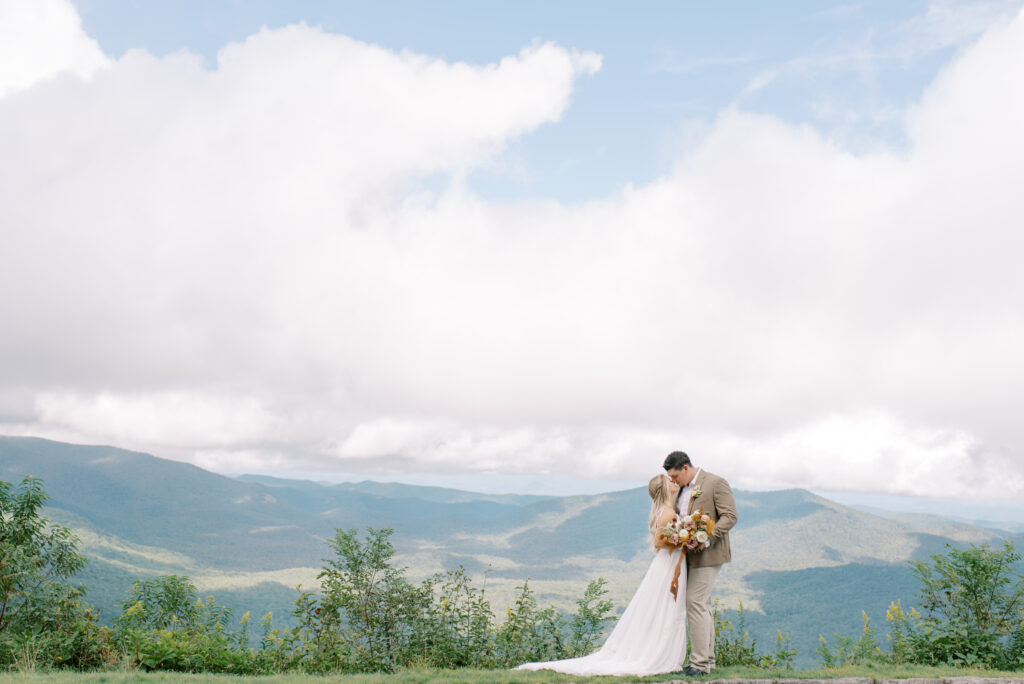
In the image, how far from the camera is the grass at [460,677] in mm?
8500

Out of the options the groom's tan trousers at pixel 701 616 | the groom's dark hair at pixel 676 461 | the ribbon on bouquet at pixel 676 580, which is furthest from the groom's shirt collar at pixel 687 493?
the groom's tan trousers at pixel 701 616

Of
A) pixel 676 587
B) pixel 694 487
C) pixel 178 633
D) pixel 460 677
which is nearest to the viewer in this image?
pixel 460 677

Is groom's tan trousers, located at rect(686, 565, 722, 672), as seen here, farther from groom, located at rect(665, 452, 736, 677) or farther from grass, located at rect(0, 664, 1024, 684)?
grass, located at rect(0, 664, 1024, 684)

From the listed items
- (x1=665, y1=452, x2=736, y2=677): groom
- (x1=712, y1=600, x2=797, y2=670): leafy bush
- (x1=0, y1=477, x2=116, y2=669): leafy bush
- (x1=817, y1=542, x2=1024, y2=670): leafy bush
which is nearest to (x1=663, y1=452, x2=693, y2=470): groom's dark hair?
(x1=665, y1=452, x2=736, y2=677): groom

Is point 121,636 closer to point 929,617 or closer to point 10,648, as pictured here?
point 10,648

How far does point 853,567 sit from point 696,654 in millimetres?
221878

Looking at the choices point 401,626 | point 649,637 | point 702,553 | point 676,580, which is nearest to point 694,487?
point 702,553

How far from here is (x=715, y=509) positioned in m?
9.56

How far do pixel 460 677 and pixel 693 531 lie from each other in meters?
3.61

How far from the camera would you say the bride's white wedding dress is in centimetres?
923

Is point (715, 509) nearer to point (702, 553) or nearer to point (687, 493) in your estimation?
point (687, 493)

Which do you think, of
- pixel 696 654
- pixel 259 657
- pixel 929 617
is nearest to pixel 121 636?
pixel 259 657

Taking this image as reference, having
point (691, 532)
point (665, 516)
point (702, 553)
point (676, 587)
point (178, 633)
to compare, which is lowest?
point (178, 633)

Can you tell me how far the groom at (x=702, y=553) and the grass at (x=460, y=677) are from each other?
0.36m
